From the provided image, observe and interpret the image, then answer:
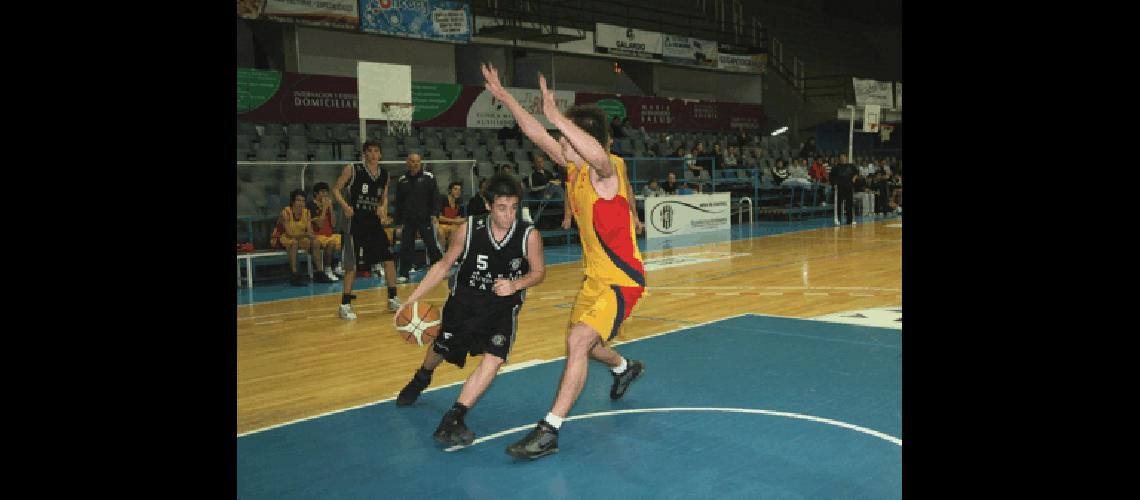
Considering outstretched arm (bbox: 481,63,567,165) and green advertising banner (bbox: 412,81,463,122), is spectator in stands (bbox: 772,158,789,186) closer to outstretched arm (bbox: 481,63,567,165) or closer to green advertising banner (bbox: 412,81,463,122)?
green advertising banner (bbox: 412,81,463,122)

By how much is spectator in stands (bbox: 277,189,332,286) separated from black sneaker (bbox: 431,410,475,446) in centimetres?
819

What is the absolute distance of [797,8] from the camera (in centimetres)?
3516

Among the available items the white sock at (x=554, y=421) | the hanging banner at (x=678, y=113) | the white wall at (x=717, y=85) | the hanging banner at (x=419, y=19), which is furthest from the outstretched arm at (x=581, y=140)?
the white wall at (x=717, y=85)

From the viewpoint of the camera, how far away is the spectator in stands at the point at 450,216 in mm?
13791

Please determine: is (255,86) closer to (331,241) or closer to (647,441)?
(331,241)

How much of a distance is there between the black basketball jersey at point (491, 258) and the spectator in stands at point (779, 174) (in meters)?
18.7

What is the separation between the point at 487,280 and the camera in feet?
15.7

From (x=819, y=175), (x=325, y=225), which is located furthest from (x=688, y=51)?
(x=325, y=225)

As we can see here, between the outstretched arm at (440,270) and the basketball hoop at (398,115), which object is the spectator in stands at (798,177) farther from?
the outstretched arm at (440,270)

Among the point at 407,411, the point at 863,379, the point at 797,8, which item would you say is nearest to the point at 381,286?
the point at 407,411

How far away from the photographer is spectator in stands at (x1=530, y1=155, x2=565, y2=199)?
15594 millimetres

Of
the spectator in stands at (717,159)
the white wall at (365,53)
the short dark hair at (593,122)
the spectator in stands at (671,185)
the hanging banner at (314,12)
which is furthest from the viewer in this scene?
the spectator in stands at (717,159)
